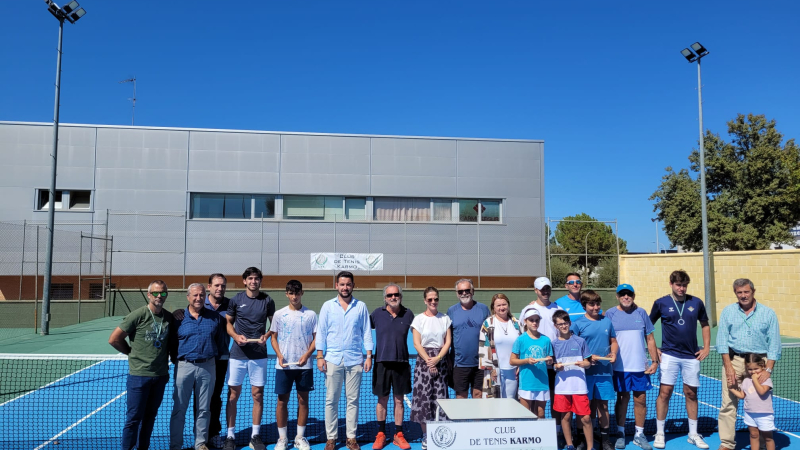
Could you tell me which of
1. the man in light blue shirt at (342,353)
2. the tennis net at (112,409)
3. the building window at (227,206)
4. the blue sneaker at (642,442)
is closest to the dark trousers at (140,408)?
the tennis net at (112,409)

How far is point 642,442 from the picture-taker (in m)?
5.81

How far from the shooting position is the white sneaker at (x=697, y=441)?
5.81 m

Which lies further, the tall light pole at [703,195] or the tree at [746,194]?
the tree at [746,194]

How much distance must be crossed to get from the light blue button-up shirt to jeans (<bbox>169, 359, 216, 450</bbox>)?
1.19m

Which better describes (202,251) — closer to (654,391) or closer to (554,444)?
(654,391)

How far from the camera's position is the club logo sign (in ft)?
12.8

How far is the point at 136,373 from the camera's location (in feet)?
16.8

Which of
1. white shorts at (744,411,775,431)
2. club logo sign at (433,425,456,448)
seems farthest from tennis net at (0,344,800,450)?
club logo sign at (433,425,456,448)

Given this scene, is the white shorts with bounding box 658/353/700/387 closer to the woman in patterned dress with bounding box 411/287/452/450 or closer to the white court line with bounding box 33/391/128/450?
the woman in patterned dress with bounding box 411/287/452/450

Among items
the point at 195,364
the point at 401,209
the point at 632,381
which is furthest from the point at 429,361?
the point at 401,209

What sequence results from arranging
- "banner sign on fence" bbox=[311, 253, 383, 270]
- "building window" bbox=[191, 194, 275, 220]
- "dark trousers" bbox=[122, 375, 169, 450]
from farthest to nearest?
"building window" bbox=[191, 194, 275, 220] < "banner sign on fence" bbox=[311, 253, 383, 270] < "dark trousers" bbox=[122, 375, 169, 450]

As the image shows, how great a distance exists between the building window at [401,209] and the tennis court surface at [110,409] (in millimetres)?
15074

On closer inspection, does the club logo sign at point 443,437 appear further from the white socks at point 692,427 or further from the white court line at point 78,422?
the white court line at point 78,422

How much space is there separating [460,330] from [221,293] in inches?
108
